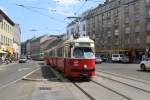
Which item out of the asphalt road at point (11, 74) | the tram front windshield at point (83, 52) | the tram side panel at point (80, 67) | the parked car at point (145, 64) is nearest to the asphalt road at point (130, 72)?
the parked car at point (145, 64)

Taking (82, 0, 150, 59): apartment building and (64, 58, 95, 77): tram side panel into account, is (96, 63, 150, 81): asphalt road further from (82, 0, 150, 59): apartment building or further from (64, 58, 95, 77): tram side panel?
(82, 0, 150, 59): apartment building

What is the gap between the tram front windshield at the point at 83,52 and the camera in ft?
82.5

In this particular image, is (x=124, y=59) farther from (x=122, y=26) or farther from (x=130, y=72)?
(x=130, y=72)

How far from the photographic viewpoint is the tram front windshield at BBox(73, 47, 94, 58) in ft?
82.5

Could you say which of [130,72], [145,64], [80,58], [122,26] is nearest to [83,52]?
[80,58]

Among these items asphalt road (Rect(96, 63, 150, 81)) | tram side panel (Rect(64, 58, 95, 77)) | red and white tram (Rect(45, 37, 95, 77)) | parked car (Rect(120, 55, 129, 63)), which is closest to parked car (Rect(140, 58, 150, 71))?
asphalt road (Rect(96, 63, 150, 81))

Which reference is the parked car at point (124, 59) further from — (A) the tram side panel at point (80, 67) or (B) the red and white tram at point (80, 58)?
(A) the tram side panel at point (80, 67)

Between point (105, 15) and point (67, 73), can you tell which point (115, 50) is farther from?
point (67, 73)

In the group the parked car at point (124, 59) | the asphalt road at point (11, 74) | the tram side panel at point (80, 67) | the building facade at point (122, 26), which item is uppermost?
the building facade at point (122, 26)

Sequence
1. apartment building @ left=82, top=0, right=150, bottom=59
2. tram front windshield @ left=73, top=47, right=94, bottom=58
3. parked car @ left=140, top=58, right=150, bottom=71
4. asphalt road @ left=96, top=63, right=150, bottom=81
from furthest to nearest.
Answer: apartment building @ left=82, top=0, right=150, bottom=59 → parked car @ left=140, top=58, right=150, bottom=71 → asphalt road @ left=96, top=63, right=150, bottom=81 → tram front windshield @ left=73, top=47, right=94, bottom=58

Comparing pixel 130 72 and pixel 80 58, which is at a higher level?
pixel 80 58

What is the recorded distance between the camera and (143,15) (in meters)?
85.1

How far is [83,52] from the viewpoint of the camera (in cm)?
2530

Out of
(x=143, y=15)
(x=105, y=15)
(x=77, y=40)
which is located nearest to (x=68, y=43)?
(x=77, y=40)
